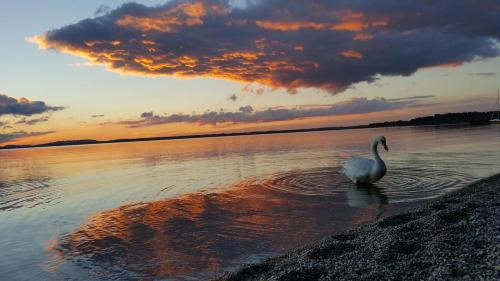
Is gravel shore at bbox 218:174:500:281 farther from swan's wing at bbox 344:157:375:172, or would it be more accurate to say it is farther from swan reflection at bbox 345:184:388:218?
swan's wing at bbox 344:157:375:172

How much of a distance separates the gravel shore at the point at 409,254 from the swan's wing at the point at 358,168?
32.2ft

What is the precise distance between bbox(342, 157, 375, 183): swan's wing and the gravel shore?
9.80 metres

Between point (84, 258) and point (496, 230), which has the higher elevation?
point (496, 230)

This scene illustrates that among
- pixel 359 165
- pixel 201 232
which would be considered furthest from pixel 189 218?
pixel 359 165

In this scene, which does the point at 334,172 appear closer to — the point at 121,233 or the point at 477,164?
the point at 477,164

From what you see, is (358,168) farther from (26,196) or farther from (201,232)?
(26,196)

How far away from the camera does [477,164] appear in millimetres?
25500

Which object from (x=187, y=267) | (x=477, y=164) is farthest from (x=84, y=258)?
(x=477, y=164)

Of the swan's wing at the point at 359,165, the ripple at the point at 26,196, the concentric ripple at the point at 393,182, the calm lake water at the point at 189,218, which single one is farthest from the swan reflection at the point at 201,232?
the ripple at the point at 26,196

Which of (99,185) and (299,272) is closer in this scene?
(299,272)

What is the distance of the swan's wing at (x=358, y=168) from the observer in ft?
66.9

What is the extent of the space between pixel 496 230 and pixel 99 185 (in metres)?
26.2

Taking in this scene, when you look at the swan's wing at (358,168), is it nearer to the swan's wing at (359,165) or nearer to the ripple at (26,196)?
the swan's wing at (359,165)

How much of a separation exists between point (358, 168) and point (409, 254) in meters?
13.9
